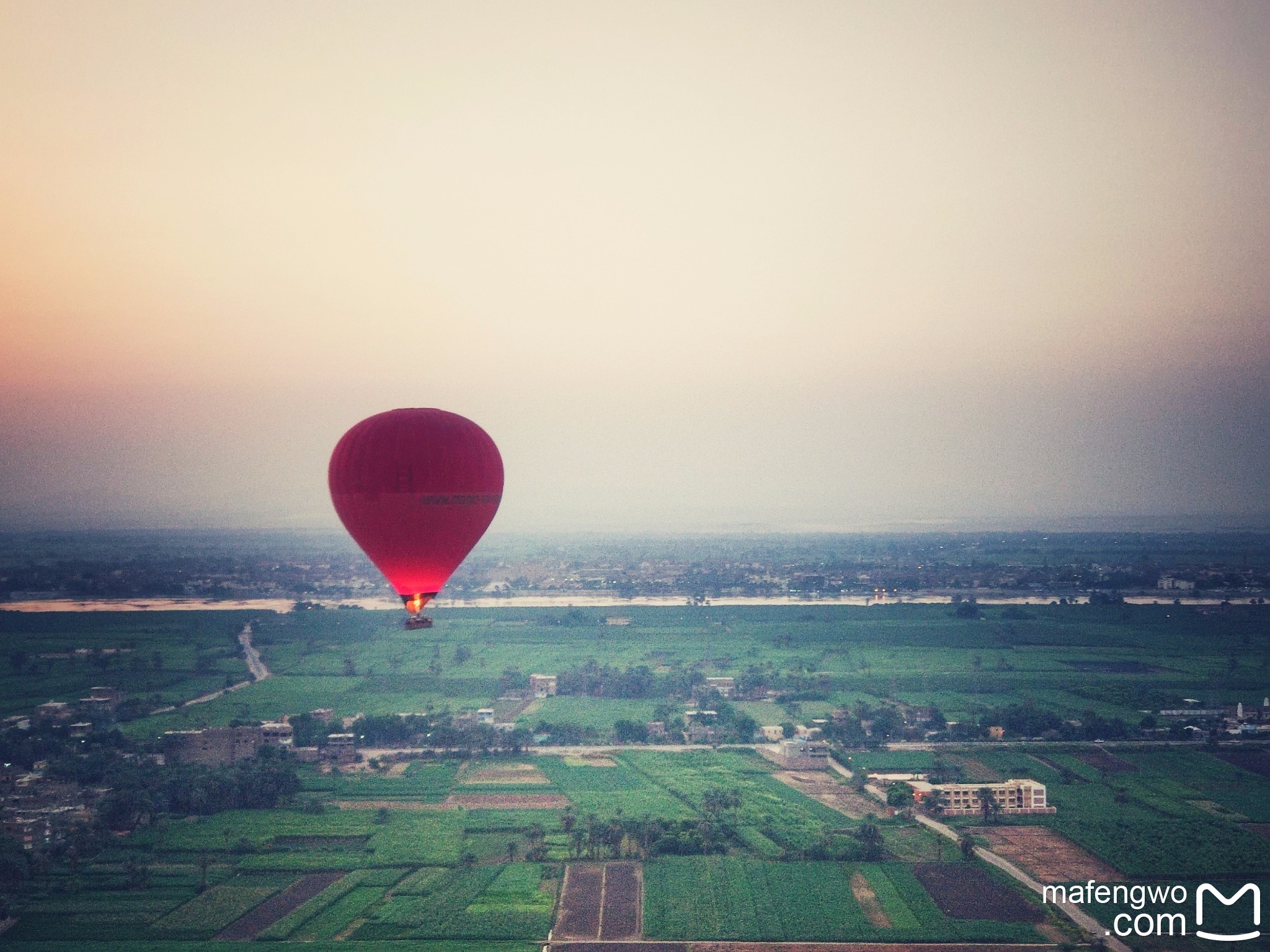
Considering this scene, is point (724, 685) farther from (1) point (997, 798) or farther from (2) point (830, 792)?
(1) point (997, 798)

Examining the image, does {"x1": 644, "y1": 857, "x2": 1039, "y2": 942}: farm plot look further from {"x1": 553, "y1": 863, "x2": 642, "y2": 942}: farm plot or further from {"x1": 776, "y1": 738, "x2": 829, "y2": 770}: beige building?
{"x1": 776, "y1": 738, "x2": 829, "y2": 770}: beige building

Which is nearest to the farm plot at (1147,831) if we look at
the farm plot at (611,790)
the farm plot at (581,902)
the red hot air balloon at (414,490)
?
the farm plot at (611,790)

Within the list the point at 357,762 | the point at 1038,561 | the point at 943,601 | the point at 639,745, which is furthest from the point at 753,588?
the point at 357,762

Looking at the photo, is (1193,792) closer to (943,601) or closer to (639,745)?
(639,745)

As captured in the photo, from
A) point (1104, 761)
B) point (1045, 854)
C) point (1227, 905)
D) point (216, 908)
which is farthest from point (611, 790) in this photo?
point (1104, 761)

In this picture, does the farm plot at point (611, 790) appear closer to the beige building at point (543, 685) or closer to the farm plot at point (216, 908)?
the farm plot at point (216, 908)

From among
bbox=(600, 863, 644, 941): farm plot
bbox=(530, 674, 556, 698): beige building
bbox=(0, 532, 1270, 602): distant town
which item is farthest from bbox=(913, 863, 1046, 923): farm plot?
bbox=(0, 532, 1270, 602): distant town
